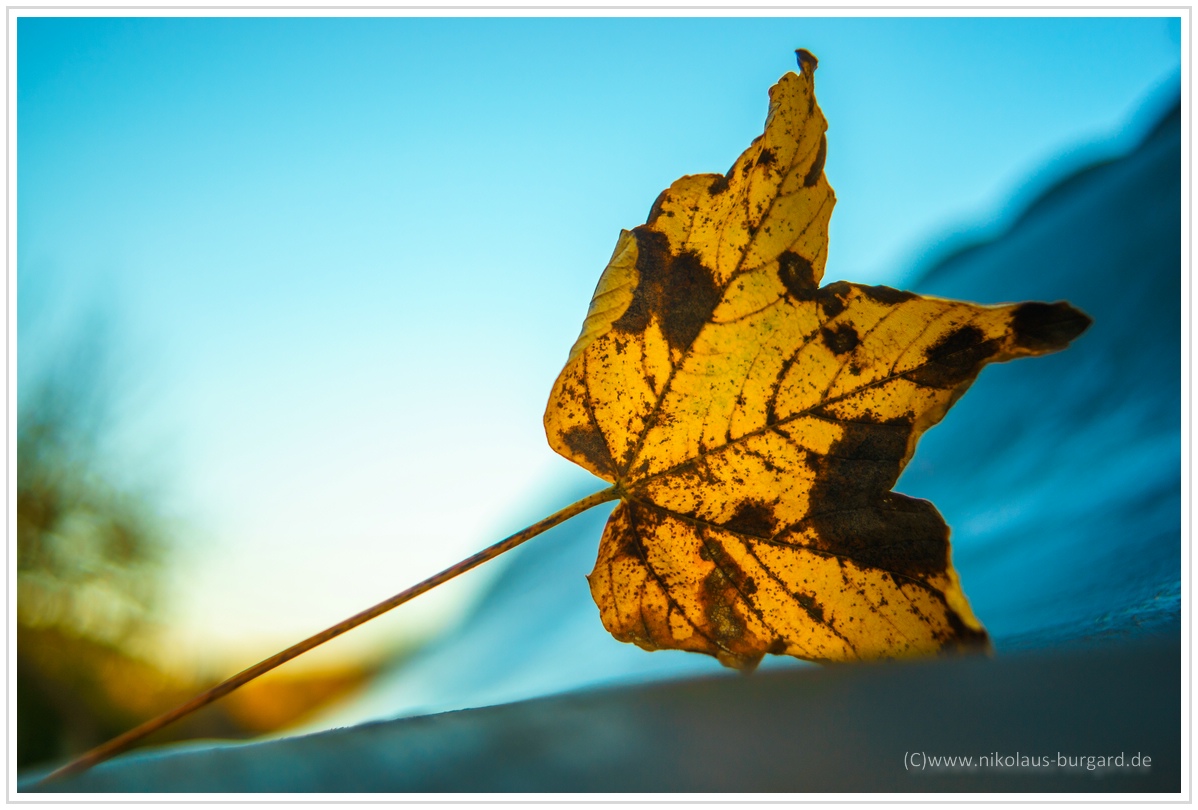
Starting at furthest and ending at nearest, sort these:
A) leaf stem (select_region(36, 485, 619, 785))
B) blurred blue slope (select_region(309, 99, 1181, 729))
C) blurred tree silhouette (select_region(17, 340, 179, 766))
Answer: blurred tree silhouette (select_region(17, 340, 179, 766)) → blurred blue slope (select_region(309, 99, 1181, 729)) → leaf stem (select_region(36, 485, 619, 785))

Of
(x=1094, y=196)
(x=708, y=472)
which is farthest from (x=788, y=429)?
(x=1094, y=196)

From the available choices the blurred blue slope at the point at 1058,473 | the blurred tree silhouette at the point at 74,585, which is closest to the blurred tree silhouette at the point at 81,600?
the blurred tree silhouette at the point at 74,585

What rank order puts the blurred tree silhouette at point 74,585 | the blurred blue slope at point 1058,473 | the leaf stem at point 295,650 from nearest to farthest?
the leaf stem at point 295,650 < the blurred blue slope at point 1058,473 < the blurred tree silhouette at point 74,585

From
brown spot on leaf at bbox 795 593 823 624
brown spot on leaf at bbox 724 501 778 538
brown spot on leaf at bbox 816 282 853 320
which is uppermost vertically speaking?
brown spot on leaf at bbox 816 282 853 320

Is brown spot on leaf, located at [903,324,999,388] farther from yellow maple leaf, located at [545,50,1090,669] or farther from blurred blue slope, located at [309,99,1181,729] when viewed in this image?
blurred blue slope, located at [309,99,1181,729]

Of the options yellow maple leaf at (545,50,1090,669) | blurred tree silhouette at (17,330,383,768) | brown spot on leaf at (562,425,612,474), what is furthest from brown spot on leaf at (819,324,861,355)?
blurred tree silhouette at (17,330,383,768)

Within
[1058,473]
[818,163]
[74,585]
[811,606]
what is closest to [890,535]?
[811,606]

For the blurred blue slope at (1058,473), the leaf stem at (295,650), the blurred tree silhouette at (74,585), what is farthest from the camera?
the blurred tree silhouette at (74,585)

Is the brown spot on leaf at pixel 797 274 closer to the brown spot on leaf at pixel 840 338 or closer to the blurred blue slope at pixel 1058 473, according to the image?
the brown spot on leaf at pixel 840 338
